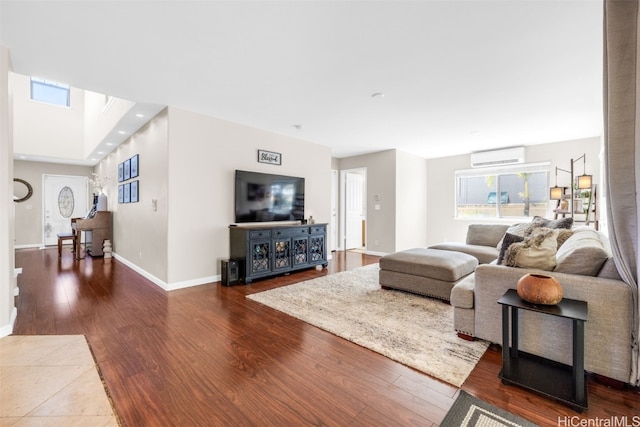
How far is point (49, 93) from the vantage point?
7.07 m

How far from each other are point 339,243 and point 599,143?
5359 mm

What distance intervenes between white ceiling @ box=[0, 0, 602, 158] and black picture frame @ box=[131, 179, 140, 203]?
1.85 meters

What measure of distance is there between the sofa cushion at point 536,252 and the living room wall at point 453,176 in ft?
15.2

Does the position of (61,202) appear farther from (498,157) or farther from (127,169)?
(498,157)

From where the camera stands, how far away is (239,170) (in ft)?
14.2

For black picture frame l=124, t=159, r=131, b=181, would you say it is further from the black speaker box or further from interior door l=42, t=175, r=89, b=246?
interior door l=42, t=175, r=89, b=246

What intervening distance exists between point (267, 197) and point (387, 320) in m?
2.79

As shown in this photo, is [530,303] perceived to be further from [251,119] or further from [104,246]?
[104,246]

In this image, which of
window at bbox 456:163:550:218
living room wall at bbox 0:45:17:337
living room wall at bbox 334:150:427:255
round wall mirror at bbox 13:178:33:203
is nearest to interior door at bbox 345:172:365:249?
living room wall at bbox 334:150:427:255

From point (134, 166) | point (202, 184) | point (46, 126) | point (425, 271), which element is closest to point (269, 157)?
point (202, 184)

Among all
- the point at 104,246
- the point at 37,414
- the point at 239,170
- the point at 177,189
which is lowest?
the point at 37,414

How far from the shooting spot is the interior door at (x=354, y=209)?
7238 mm

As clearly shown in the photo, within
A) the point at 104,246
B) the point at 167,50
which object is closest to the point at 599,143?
the point at 167,50

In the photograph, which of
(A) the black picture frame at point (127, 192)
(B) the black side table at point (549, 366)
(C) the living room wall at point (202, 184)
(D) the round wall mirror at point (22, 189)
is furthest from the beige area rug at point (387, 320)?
(D) the round wall mirror at point (22, 189)
